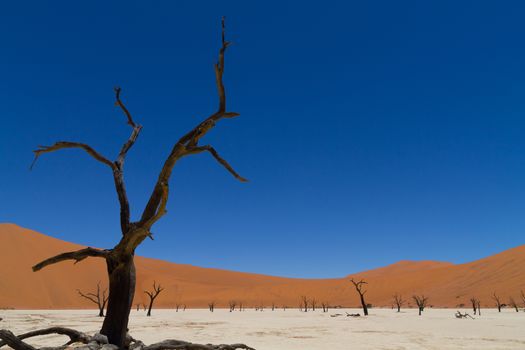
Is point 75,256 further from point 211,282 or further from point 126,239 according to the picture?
point 211,282

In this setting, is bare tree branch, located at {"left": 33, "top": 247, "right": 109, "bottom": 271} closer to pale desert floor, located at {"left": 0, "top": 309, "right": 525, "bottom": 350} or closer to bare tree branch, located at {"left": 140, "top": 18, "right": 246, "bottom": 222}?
bare tree branch, located at {"left": 140, "top": 18, "right": 246, "bottom": 222}

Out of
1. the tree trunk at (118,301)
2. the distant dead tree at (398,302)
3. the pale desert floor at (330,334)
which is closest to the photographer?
the tree trunk at (118,301)

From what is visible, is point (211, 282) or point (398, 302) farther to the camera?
point (211, 282)

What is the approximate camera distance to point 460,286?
2980 inches

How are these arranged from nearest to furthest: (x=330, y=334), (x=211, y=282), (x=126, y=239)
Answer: (x=126, y=239) < (x=330, y=334) < (x=211, y=282)

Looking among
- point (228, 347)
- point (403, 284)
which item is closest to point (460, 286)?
point (403, 284)

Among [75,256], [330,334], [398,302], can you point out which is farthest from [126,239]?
[398,302]

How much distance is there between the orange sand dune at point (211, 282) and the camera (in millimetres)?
64062

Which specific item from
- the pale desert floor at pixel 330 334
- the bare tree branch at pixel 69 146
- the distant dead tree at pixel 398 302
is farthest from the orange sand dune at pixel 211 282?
the bare tree branch at pixel 69 146

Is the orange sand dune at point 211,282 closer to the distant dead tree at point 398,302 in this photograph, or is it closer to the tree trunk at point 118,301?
the distant dead tree at point 398,302

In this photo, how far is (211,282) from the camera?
383ft

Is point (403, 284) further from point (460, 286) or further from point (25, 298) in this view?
point (25, 298)

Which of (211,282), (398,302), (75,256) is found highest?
(211,282)

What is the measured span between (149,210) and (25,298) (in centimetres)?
6571
